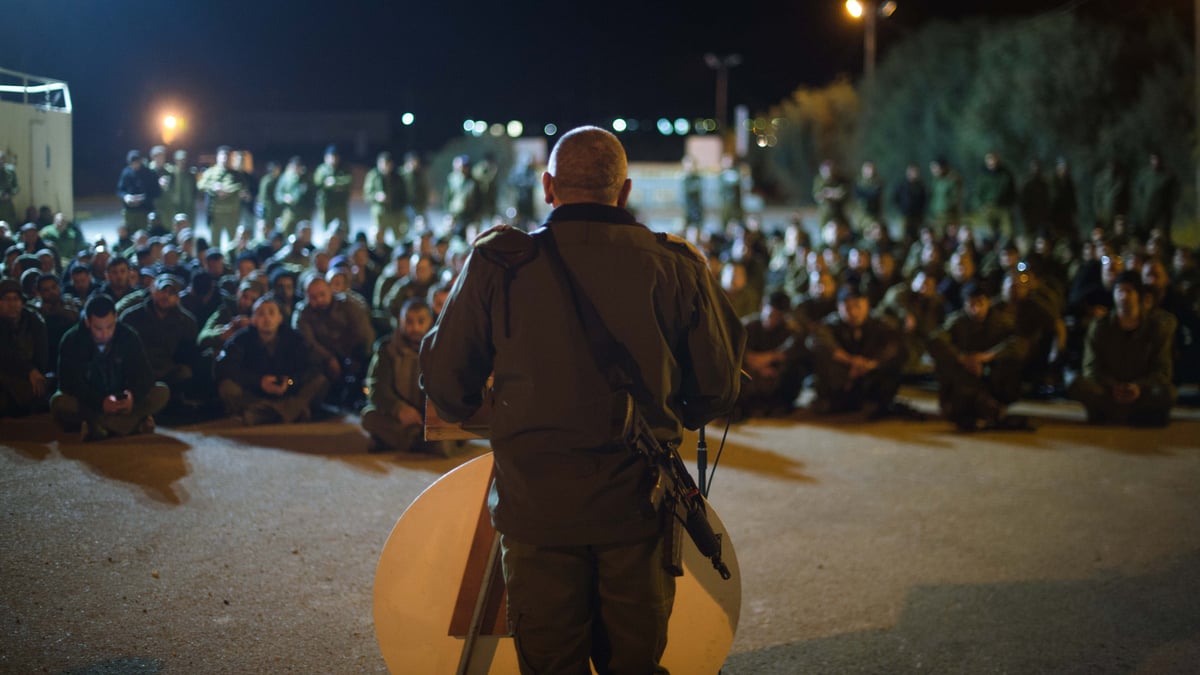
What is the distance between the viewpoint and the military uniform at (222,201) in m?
11.1

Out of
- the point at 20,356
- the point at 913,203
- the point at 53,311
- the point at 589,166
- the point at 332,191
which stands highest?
the point at 913,203

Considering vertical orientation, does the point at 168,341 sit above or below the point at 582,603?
above

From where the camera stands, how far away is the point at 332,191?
18328 millimetres

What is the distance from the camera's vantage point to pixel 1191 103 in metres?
23.5

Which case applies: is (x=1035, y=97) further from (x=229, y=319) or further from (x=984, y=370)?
(x=229, y=319)

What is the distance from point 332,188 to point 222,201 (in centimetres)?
632

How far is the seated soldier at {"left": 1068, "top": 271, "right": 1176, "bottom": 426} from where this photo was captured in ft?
29.2

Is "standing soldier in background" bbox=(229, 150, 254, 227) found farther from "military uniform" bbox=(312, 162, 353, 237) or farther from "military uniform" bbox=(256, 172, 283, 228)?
"military uniform" bbox=(312, 162, 353, 237)

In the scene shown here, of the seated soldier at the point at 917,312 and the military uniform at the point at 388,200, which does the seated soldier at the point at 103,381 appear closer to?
the seated soldier at the point at 917,312

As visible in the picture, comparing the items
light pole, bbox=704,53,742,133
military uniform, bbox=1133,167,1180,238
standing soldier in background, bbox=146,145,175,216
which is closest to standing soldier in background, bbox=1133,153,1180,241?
military uniform, bbox=1133,167,1180,238

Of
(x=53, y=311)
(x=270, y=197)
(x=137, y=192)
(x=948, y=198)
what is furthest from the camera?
(x=948, y=198)

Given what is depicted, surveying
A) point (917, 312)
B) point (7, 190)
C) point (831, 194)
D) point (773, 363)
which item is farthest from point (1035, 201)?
point (7, 190)

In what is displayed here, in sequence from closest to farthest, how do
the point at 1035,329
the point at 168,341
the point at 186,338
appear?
the point at 168,341
the point at 186,338
the point at 1035,329

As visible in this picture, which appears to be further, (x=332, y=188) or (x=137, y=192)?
(x=332, y=188)
